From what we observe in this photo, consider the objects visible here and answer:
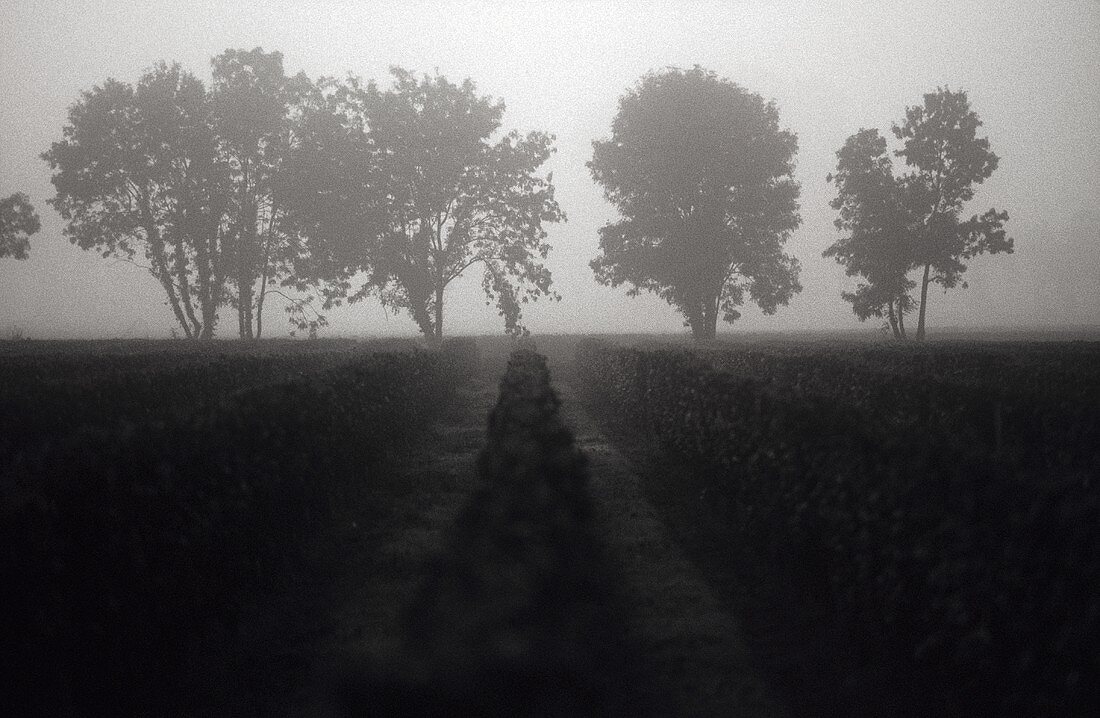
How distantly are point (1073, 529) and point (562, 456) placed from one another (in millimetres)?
3367

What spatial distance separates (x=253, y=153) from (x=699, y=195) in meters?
28.2

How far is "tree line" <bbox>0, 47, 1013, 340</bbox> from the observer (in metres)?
43.0

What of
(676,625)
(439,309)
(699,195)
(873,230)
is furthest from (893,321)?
(676,625)

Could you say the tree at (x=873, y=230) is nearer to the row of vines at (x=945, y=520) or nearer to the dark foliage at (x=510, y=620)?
the row of vines at (x=945, y=520)

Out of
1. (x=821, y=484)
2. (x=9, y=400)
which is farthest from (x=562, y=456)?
(x=9, y=400)

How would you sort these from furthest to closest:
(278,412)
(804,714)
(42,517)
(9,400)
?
1. (9,400)
2. (278,412)
3. (804,714)
4. (42,517)

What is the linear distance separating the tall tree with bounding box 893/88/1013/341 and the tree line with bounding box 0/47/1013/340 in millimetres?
105

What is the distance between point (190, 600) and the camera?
215 inches

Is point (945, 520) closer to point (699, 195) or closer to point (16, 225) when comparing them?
point (699, 195)

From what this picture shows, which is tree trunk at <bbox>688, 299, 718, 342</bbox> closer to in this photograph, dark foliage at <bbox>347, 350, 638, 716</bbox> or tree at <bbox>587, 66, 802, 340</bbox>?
tree at <bbox>587, 66, 802, 340</bbox>

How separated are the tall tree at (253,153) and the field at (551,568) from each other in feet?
125

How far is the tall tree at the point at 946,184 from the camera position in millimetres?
44344

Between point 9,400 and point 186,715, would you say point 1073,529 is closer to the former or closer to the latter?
point 186,715

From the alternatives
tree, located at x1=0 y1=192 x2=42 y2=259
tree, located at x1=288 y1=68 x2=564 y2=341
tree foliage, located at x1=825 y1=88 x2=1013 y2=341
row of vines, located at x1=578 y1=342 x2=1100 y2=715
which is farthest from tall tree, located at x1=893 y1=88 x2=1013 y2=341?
tree, located at x1=0 y1=192 x2=42 y2=259
